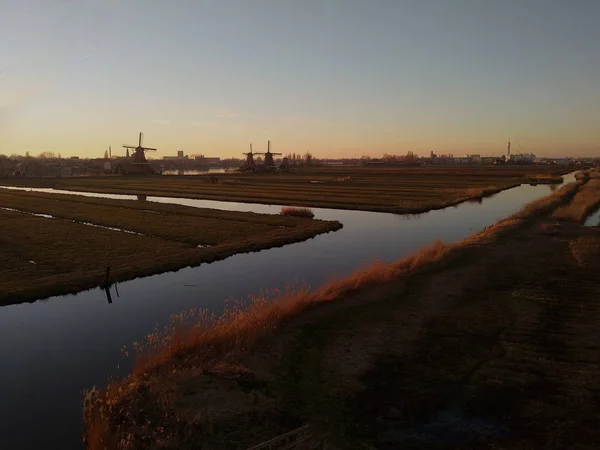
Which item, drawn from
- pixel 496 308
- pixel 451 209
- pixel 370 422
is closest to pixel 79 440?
pixel 370 422

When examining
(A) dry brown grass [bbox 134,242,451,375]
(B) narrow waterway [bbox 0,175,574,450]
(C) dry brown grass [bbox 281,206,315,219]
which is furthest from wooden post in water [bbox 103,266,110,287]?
(C) dry brown grass [bbox 281,206,315,219]

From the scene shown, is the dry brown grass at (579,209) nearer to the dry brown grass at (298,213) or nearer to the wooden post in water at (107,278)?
the dry brown grass at (298,213)

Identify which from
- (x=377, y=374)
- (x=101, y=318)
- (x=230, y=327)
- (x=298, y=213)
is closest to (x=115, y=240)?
(x=101, y=318)

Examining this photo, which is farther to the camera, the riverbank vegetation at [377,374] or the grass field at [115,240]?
the grass field at [115,240]

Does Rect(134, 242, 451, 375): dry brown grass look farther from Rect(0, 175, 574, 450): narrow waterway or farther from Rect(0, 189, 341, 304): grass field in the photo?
Rect(0, 189, 341, 304): grass field

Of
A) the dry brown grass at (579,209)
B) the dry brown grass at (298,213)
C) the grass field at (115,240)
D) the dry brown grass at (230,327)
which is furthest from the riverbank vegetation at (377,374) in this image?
the dry brown grass at (579,209)

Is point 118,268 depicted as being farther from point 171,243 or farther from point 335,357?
point 335,357
